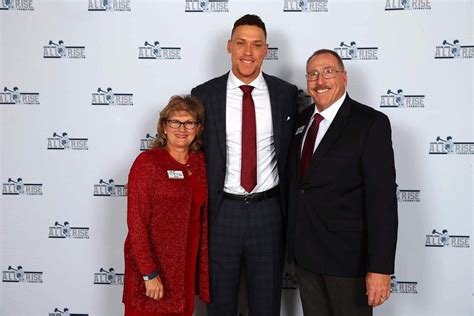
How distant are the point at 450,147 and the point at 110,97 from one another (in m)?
1.96

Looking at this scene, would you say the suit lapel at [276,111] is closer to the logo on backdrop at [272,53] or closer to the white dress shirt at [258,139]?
the white dress shirt at [258,139]

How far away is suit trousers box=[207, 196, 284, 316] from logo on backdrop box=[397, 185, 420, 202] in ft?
2.84

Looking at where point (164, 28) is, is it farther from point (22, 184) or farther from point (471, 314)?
point (471, 314)

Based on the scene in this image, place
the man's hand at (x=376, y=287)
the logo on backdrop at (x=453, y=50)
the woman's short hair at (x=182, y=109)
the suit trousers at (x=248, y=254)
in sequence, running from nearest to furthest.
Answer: the man's hand at (x=376, y=287) → the woman's short hair at (x=182, y=109) → the suit trousers at (x=248, y=254) → the logo on backdrop at (x=453, y=50)

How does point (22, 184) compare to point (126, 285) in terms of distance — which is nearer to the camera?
point (126, 285)

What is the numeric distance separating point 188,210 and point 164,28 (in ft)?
3.96

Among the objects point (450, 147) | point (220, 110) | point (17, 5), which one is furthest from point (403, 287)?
point (17, 5)

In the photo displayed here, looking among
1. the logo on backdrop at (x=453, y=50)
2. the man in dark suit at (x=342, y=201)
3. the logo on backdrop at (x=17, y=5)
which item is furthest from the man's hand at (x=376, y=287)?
the logo on backdrop at (x=17, y=5)

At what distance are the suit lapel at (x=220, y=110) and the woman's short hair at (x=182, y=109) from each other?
0.08m

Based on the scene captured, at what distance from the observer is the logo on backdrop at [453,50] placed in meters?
2.38

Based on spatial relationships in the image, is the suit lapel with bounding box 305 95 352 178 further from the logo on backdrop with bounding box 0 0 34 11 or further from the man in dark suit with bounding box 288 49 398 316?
the logo on backdrop with bounding box 0 0 34 11

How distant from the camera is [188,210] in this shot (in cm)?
179

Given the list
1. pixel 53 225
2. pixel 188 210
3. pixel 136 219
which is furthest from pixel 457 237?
pixel 53 225

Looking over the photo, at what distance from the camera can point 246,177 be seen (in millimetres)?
1958
